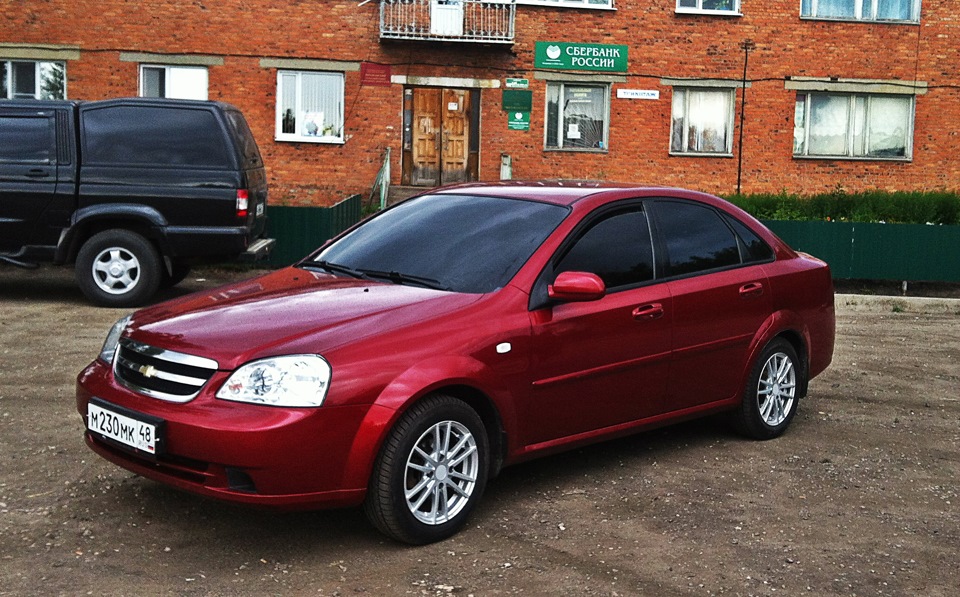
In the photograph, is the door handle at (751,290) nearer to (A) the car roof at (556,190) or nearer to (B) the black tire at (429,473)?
(A) the car roof at (556,190)

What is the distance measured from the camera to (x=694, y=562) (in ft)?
16.4

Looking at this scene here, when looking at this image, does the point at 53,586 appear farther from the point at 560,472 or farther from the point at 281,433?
the point at 560,472

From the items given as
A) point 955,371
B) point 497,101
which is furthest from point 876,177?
point 955,371

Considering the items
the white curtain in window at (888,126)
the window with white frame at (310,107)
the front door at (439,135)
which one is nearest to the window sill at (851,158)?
the white curtain in window at (888,126)

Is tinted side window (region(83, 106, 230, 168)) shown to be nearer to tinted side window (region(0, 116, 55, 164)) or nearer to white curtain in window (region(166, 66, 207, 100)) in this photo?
tinted side window (region(0, 116, 55, 164))

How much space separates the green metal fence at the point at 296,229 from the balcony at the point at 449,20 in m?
8.39

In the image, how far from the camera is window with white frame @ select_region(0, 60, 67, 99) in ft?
79.8

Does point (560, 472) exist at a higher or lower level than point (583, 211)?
lower

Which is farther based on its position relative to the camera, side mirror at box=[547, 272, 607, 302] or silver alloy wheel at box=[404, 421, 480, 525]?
side mirror at box=[547, 272, 607, 302]

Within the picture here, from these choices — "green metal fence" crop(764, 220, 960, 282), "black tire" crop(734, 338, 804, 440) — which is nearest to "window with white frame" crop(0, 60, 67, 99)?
"green metal fence" crop(764, 220, 960, 282)

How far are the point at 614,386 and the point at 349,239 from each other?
5.63 feet

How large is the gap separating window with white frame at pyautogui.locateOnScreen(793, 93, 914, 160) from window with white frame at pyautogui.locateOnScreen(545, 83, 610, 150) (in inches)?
169

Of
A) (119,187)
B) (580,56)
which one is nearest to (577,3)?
(580,56)

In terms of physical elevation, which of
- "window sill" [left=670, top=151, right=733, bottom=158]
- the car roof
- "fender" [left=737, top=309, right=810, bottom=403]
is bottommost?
"fender" [left=737, top=309, right=810, bottom=403]
